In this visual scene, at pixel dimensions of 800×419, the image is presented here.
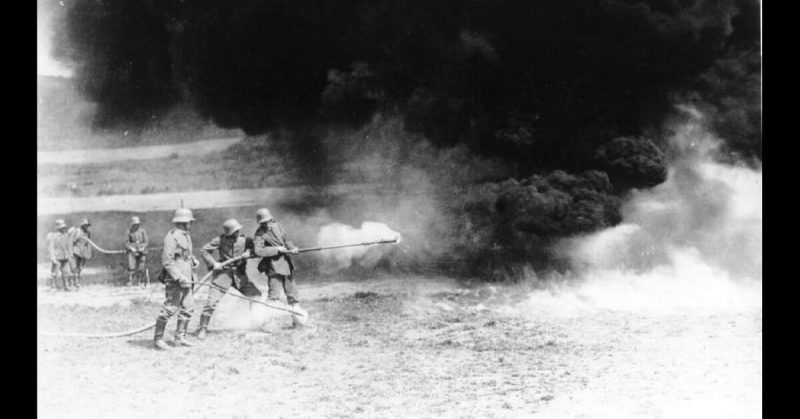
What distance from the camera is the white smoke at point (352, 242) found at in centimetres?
796

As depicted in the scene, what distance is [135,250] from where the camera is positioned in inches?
320

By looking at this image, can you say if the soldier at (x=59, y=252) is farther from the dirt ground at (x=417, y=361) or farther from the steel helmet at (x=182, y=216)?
the steel helmet at (x=182, y=216)

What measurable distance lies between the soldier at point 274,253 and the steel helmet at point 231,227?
213mm

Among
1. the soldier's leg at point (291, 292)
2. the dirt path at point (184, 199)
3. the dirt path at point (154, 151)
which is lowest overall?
the soldier's leg at point (291, 292)

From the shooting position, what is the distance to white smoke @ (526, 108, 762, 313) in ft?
25.6

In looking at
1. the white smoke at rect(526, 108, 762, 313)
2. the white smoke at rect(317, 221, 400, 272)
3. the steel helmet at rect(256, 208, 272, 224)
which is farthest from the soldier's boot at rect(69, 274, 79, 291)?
the white smoke at rect(526, 108, 762, 313)

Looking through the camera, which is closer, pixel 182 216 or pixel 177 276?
pixel 177 276

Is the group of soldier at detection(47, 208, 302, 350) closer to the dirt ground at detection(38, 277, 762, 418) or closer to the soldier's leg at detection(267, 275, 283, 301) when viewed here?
the soldier's leg at detection(267, 275, 283, 301)

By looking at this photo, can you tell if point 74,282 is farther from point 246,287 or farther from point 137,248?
point 246,287

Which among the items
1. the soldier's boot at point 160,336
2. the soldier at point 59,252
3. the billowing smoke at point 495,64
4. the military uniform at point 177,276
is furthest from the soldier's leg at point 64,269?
the billowing smoke at point 495,64

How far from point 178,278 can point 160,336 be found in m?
0.64

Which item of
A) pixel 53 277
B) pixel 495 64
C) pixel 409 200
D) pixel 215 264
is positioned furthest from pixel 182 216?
pixel 495 64

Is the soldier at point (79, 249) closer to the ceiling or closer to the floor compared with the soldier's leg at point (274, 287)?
closer to the ceiling
